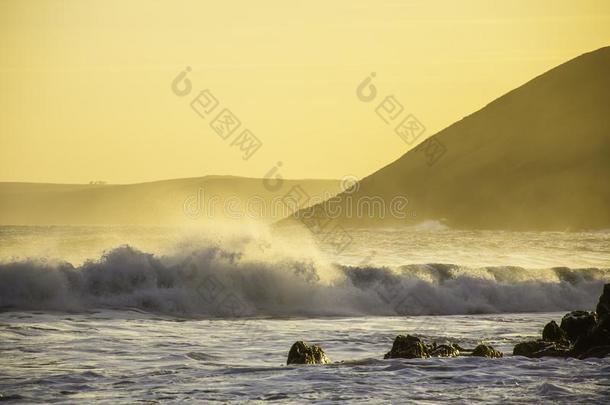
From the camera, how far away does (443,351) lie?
19562mm

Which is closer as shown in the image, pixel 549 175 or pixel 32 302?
pixel 32 302

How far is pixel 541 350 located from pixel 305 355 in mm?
4496

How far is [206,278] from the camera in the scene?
114 ft

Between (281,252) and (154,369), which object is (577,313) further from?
(281,252)

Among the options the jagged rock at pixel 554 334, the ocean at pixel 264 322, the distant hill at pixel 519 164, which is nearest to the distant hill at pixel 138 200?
the distant hill at pixel 519 164

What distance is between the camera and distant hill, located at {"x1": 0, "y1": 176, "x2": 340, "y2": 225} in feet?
431

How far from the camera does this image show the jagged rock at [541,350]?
19453 mm

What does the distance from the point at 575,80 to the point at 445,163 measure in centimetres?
2128

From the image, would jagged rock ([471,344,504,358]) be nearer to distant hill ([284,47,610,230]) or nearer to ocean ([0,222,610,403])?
ocean ([0,222,610,403])

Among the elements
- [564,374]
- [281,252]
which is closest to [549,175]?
[281,252]

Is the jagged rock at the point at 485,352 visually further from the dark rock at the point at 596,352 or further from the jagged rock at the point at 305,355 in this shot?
the jagged rock at the point at 305,355

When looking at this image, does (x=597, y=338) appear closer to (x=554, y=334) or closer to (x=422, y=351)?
(x=554, y=334)

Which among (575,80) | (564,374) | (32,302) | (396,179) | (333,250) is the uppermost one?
Result: (575,80)

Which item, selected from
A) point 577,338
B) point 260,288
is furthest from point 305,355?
point 260,288
